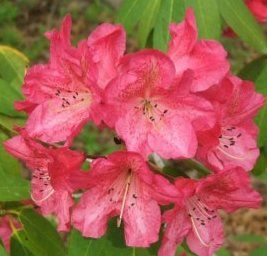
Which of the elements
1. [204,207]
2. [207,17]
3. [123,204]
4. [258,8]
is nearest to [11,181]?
[123,204]

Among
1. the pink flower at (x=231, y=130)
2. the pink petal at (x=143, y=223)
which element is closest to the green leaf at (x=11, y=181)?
the pink petal at (x=143, y=223)

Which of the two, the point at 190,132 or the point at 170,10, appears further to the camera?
the point at 170,10

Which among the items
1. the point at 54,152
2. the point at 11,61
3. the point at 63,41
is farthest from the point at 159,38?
the point at 11,61

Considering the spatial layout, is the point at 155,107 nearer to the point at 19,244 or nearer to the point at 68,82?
the point at 68,82

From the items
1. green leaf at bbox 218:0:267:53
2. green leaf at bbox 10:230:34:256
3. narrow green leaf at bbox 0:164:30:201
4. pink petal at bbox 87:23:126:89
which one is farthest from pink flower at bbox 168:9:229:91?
green leaf at bbox 10:230:34:256

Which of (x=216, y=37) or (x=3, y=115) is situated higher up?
(x=216, y=37)

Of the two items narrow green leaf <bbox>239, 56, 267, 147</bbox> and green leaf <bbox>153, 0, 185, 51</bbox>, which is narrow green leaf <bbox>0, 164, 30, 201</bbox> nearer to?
green leaf <bbox>153, 0, 185, 51</bbox>

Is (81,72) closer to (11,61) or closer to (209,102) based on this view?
(209,102)
